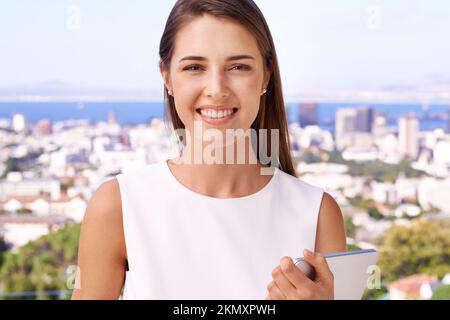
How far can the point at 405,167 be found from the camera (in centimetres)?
750

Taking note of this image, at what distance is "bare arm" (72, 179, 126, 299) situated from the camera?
1.05 metres

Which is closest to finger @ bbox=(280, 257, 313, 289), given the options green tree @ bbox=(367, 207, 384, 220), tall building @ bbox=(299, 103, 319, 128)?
tall building @ bbox=(299, 103, 319, 128)

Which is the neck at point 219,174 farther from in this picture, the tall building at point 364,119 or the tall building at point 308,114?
the tall building at point 364,119

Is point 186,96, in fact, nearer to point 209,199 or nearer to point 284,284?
point 209,199

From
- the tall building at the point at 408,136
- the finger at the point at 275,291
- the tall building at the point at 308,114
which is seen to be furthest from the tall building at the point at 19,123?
the finger at the point at 275,291

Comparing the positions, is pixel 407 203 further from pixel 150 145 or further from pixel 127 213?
pixel 127 213

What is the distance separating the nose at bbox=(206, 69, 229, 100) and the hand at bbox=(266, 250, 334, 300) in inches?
12.0

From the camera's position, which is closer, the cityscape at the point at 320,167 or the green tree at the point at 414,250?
the cityscape at the point at 320,167

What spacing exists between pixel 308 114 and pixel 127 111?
2064 millimetres

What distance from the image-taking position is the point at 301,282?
84cm

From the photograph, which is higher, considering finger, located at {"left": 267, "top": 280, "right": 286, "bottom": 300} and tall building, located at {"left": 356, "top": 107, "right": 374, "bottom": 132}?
tall building, located at {"left": 356, "top": 107, "right": 374, "bottom": 132}

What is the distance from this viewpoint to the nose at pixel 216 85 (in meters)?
1.01

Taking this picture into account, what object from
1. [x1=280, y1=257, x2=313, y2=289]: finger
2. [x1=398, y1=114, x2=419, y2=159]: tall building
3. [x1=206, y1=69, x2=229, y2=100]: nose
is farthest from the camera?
[x1=398, y1=114, x2=419, y2=159]: tall building

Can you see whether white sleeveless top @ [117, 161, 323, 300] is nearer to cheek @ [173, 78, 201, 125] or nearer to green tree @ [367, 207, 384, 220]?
cheek @ [173, 78, 201, 125]
